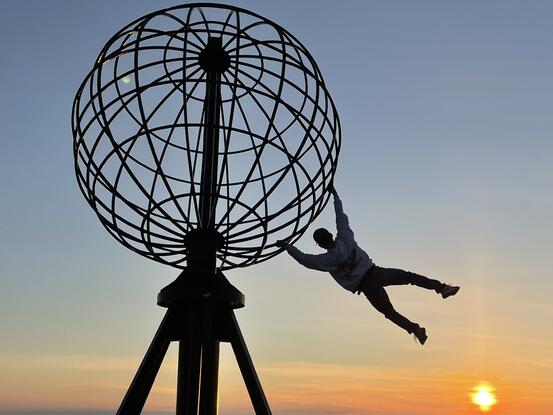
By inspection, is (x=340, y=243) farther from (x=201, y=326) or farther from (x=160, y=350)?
(x=160, y=350)

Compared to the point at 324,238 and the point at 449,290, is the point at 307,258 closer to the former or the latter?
the point at 324,238

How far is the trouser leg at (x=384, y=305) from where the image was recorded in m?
6.74

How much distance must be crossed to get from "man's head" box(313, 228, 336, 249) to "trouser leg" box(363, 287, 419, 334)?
611 mm

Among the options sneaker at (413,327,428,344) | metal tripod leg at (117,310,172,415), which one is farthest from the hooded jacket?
metal tripod leg at (117,310,172,415)

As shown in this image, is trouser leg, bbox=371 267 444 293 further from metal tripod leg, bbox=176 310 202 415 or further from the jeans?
metal tripod leg, bbox=176 310 202 415

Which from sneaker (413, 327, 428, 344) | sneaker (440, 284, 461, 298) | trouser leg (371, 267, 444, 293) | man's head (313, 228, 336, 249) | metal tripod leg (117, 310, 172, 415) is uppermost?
man's head (313, 228, 336, 249)

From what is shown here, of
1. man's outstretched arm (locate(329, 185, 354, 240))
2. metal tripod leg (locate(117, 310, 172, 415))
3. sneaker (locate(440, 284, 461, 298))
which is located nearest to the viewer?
metal tripod leg (locate(117, 310, 172, 415))

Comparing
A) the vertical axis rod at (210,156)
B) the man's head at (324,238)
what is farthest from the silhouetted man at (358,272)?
the vertical axis rod at (210,156)

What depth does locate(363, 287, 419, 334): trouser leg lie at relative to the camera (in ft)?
22.1

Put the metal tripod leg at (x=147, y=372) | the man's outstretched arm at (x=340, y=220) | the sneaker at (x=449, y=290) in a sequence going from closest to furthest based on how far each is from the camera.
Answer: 1. the metal tripod leg at (x=147, y=372)
2. the sneaker at (x=449, y=290)
3. the man's outstretched arm at (x=340, y=220)

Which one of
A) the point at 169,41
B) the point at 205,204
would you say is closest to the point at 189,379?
the point at 205,204

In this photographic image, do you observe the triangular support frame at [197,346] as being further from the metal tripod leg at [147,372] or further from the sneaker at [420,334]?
the sneaker at [420,334]

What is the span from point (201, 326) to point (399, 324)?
80.5 inches

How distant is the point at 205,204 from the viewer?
6.49 metres
